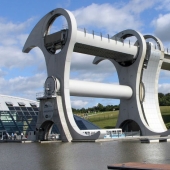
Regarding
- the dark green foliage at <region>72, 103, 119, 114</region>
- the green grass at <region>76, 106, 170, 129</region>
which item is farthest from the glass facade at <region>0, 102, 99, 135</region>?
the dark green foliage at <region>72, 103, 119, 114</region>

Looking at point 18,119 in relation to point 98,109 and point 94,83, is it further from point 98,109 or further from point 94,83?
point 98,109

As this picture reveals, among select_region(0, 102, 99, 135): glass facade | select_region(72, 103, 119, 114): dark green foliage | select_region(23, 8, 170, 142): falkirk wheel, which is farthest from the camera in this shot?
select_region(72, 103, 119, 114): dark green foliage

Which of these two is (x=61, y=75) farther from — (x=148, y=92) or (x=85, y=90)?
(x=148, y=92)

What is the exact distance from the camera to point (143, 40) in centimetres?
4097

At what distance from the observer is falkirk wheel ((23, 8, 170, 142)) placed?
3388 cm

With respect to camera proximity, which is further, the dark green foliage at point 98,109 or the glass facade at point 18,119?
the dark green foliage at point 98,109

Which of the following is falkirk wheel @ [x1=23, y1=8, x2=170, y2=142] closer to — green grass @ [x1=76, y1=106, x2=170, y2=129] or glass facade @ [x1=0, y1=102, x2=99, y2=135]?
glass facade @ [x1=0, y1=102, x2=99, y2=135]

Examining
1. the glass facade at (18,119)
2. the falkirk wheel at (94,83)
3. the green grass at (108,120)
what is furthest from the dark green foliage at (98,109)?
the glass facade at (18,119)

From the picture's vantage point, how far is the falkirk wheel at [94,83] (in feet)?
Result: 111

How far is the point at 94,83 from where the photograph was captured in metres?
36.5

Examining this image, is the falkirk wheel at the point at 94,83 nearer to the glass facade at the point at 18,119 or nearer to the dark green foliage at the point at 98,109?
the glass facade at the point at 18,119

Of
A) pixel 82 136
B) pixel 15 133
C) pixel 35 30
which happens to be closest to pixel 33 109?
pixel 15 133

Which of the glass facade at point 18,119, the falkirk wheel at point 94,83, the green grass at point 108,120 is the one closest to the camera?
the falkirk wheel at point 94,83

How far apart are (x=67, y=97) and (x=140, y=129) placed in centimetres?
1122
